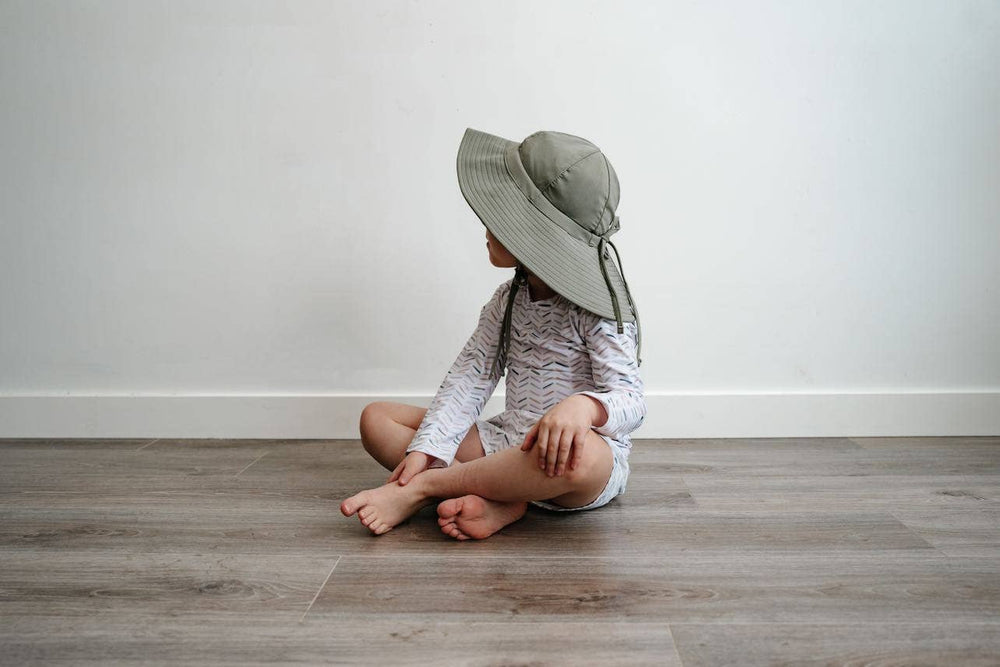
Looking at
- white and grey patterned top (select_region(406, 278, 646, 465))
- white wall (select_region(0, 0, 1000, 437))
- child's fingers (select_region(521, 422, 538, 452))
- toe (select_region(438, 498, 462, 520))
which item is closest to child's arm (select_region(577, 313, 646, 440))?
white and grey patterned top (select_region(406, 278, 646, 465))

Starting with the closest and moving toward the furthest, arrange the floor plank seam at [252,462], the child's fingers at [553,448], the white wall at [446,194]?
the child's fingers at [553,448] → the floor plank seam at [252,462] → the white wall at [446,194]

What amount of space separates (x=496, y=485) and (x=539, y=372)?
21cm

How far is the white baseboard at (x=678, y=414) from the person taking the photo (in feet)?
5.08

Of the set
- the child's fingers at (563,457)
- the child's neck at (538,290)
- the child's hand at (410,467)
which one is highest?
the child's neck at (538,290)

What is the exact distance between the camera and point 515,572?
85cm

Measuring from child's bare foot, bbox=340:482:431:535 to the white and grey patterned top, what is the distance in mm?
74

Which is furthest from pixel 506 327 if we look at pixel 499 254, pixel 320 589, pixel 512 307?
pixel 320 589

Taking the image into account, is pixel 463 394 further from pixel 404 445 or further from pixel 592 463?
pixel 592 463

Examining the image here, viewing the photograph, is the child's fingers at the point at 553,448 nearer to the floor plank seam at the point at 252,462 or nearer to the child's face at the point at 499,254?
the child's face at the point at 499,254

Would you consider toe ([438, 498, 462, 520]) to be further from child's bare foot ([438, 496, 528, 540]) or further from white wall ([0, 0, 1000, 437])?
Answer: white wall ([0, 0, 1000, 437])

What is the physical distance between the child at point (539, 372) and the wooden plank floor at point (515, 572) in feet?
0.17

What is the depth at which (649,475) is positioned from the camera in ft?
4.20

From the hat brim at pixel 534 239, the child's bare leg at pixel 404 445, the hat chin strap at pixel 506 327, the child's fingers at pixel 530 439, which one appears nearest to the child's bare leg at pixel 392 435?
the child's bare leg at pixel 404 445

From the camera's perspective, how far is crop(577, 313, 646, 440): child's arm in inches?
38.8
